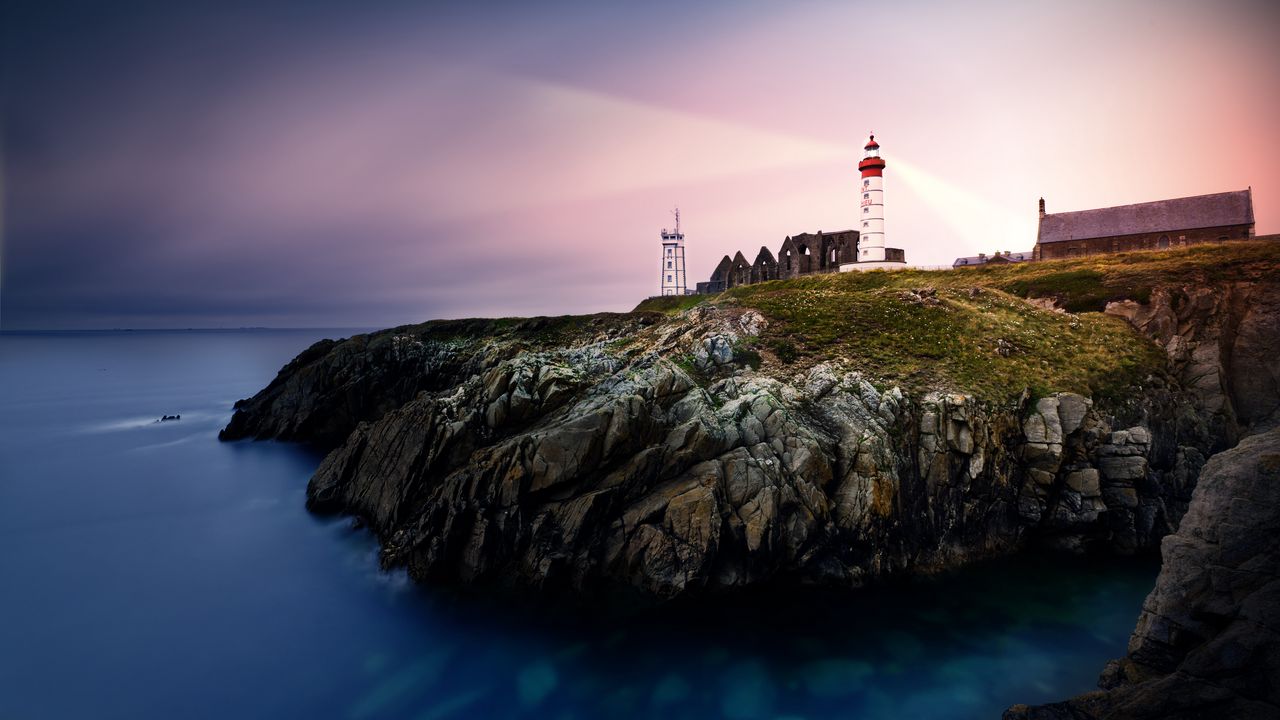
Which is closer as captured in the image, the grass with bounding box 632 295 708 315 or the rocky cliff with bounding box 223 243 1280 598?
the rocky cliff with bounding box 223 243 1280 598

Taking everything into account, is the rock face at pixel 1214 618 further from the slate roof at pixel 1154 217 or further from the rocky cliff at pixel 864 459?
the slate roof at pixel 1154 217

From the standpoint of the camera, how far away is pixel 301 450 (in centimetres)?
4347

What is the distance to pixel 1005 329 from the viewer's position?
1206 inches

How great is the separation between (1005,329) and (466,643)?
32295 millimetres

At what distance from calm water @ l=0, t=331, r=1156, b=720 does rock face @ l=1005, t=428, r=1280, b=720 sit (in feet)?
15.0

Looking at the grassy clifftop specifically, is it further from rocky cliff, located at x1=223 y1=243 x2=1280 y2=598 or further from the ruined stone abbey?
the ruined stone abbey

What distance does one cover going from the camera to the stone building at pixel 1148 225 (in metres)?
48.4

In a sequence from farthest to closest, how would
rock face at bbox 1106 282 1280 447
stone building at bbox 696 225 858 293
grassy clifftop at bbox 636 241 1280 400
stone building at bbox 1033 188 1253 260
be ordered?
1. stone building at bbox 696 225 858 293
2. stone building at bbox 1033 188 1253 260
3. rock face at bbox 1106 282 1280 447
4. grassy clifftop at bbox 636 241 1280 400

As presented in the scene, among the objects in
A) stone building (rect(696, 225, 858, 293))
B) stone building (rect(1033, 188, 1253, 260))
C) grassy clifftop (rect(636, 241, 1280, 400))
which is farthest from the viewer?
stone building (rect(696, 225, 858, 293))

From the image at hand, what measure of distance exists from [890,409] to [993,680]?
405 inches

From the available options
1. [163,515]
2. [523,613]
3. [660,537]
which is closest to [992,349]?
[660,537]

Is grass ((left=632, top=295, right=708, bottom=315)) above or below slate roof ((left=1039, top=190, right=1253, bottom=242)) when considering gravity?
below

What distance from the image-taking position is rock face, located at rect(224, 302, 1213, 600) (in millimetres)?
19484

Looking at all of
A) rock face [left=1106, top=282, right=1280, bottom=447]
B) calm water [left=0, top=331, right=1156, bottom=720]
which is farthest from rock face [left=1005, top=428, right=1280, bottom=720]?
rock face [left=1106, top=282, right=1280, bottom=447]
